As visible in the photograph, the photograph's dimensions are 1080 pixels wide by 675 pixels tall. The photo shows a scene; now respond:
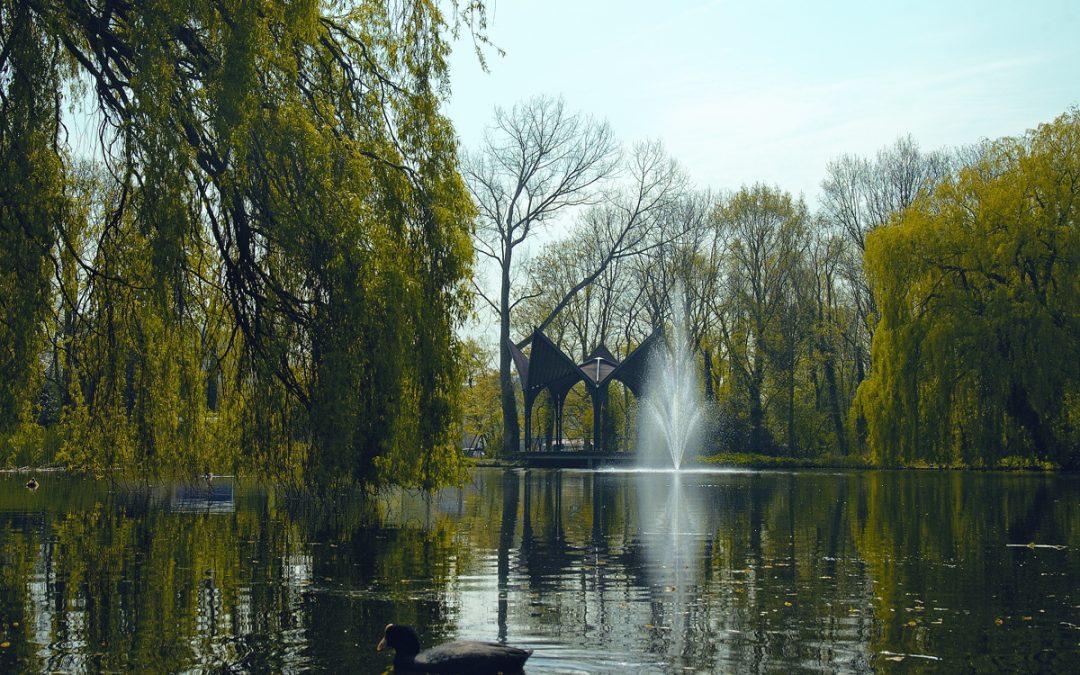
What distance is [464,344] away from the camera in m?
12.2

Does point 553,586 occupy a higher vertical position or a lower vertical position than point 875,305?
lower

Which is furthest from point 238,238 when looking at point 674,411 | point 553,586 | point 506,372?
point 674,411

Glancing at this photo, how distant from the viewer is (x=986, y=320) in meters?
33.2

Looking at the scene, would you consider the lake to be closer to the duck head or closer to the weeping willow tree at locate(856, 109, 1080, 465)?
the duck head

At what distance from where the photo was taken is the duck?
6.88 m

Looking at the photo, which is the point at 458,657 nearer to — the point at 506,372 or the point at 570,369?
the point at 570,369

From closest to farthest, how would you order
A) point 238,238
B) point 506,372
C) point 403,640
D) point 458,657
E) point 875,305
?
point 458,657 < point 403,640 < point 238,238 < point 875,305 < point 506,372

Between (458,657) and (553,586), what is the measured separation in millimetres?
3750

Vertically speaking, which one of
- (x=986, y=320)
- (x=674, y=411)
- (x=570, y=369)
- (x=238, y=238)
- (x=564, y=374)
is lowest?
(x=674, y=411)

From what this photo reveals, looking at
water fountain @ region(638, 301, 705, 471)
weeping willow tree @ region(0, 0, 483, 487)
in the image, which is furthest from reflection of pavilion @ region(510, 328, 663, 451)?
weeping willow tree @ region(0, 0, 483, 487)

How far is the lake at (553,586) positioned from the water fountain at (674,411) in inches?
991

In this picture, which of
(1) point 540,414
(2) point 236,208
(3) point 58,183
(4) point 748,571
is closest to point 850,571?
(4) point 748,571

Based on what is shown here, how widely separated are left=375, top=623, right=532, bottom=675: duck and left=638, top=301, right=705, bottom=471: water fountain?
121 ft

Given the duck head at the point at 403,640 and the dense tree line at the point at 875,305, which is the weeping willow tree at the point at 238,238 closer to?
the duck head at the point at 403,640
